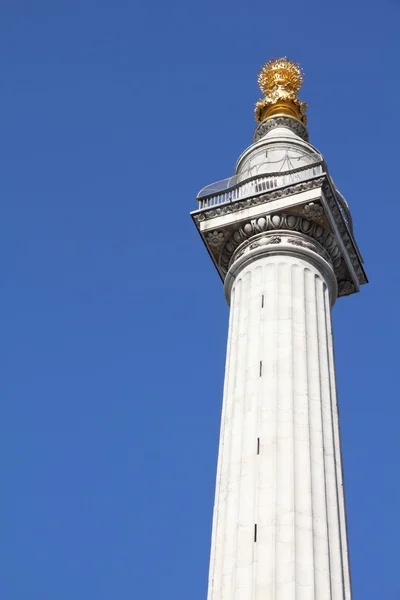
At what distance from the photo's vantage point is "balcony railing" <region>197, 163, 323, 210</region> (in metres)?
32.1

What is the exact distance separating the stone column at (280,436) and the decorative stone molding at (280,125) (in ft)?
29.0

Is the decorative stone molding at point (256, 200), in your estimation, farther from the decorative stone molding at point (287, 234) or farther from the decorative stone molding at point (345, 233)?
the decorative stone molding at point (287, 234)

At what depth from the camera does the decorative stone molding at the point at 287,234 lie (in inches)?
1196

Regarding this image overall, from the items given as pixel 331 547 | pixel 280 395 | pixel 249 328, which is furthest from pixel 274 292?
pixel 331 547

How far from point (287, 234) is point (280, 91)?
11.7m

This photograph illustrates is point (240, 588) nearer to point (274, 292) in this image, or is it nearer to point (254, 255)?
point (274, 292)

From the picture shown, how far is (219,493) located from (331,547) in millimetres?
3360

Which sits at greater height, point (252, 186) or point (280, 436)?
point (252, 186)

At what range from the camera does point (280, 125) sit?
3825 cm

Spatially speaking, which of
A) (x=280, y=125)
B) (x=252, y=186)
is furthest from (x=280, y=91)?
(x=252, y=186)

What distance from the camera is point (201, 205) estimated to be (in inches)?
1296

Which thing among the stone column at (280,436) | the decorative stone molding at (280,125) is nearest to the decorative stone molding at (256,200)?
the stone column at (280,436)

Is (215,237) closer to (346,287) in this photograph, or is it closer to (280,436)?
(346,287)

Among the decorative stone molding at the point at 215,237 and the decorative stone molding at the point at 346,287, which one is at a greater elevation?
the decorative stone molding at the point at 215,237
